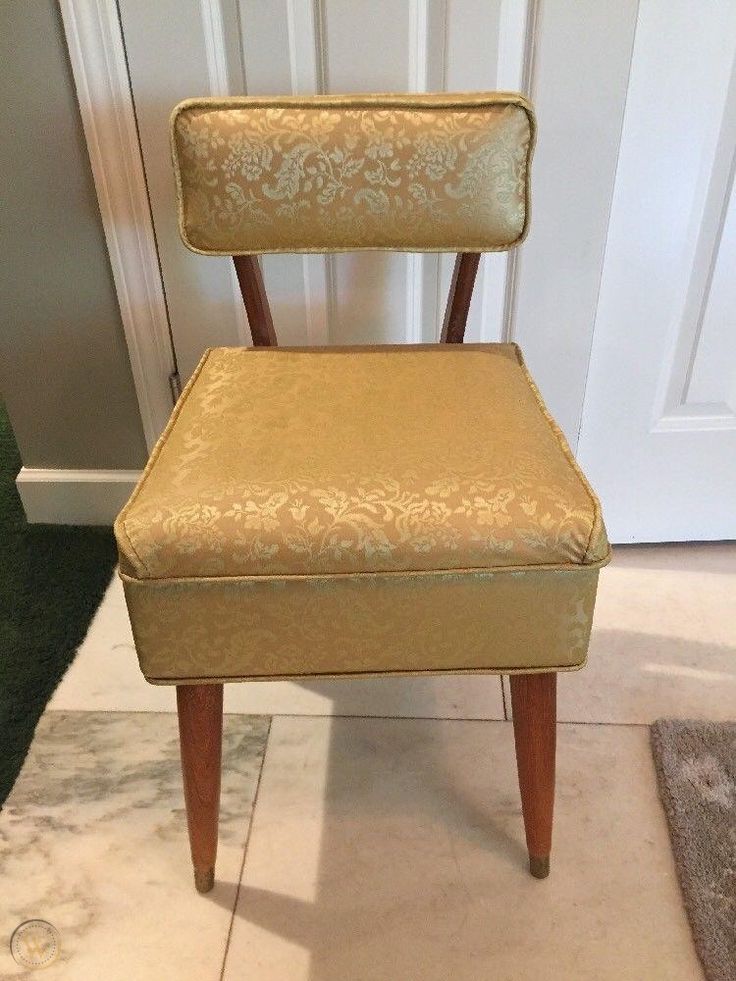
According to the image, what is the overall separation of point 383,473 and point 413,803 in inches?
20.0

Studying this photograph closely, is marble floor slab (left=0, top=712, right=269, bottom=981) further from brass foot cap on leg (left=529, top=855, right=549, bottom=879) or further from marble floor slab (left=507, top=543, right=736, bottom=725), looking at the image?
marble floor slab (left=507, top=543, right=736, bottom=725)

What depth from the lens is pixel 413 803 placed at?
41.4 inches

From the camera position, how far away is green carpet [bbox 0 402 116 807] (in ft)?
3.87

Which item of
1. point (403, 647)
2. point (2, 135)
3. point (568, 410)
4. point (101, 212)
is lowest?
point (568, 410)

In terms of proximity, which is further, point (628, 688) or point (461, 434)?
point (628, 688)

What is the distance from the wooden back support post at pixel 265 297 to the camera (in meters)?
1.07

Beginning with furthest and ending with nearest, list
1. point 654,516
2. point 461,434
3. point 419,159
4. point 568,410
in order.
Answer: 1. point 654,516
2. point 568,410
3. point 419,159
4. point 461,434

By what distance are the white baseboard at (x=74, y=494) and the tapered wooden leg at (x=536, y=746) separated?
895 mm

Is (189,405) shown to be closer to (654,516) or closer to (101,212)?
(101,212)

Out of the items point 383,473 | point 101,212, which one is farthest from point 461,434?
point 101,212

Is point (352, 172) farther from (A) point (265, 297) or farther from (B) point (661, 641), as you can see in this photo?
(B) point (661, 641)

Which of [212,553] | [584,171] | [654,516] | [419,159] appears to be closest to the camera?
[212,553]

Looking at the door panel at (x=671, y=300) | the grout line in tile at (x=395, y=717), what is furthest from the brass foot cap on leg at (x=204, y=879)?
the door panel at (x=671, y=300)

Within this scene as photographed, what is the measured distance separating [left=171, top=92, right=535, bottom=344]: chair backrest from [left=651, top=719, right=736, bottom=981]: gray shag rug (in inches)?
27.7
